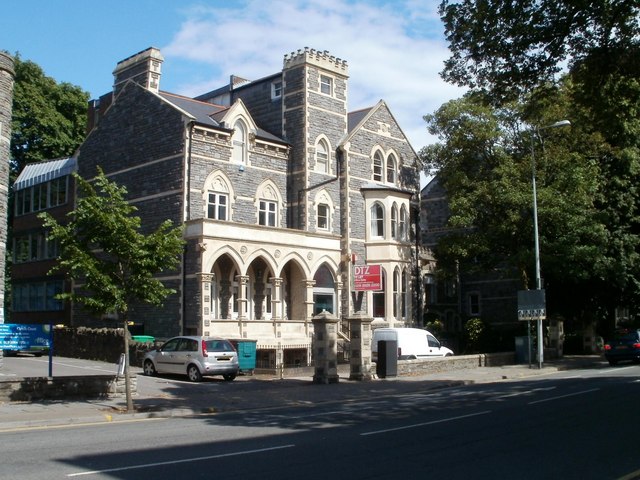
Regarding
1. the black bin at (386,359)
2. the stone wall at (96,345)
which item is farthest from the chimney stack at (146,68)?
the black bin at (386,359)

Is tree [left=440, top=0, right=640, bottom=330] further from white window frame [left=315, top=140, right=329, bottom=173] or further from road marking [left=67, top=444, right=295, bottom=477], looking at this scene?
white window frame [left=315, top=140, right=329, bottom=173]

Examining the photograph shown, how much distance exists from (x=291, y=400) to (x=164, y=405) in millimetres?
3736

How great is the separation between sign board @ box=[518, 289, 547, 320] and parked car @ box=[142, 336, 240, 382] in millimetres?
13863

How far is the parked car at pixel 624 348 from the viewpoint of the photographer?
3359 cm

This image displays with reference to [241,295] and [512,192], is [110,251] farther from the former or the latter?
[512,192]

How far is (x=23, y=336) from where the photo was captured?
18.8 metres

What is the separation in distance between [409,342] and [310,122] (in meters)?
12.5

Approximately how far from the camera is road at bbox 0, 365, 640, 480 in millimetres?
9367

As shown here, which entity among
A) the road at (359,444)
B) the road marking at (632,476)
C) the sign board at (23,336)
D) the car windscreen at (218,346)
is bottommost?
the road at (359,444)

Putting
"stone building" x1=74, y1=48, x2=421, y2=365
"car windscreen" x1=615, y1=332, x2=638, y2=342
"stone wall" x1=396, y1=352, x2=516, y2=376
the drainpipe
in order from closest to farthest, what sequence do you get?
"stone wall" x1=396, y1=352, x2=516, y2=376 < the drainpipe < "stone building" x1=74, y1=48, x2=421, y2=365 < "car windscreen" x1=615, y1=332, x2=638, y2=342

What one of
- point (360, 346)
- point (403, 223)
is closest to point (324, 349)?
point (360, 346)

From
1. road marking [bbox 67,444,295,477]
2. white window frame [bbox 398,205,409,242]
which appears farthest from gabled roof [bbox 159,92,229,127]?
road marking [bbox 67,444,295,477]

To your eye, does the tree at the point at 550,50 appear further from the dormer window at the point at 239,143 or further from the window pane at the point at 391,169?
the window pane at the point at 391,169

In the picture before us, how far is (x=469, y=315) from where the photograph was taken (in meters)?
50.3
